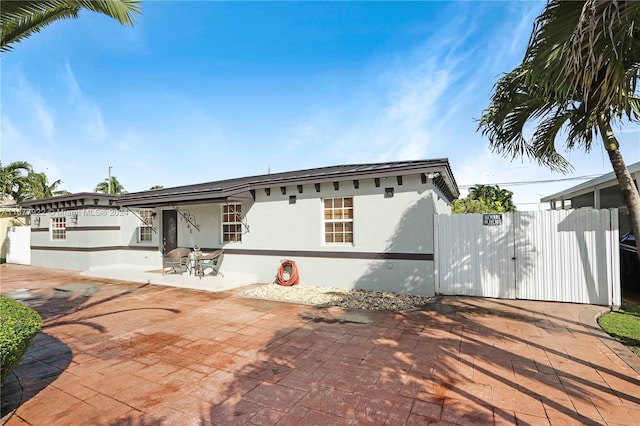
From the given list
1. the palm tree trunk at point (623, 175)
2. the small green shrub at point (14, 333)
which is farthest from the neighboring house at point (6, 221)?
the palm tree trunk at point (623, 175)

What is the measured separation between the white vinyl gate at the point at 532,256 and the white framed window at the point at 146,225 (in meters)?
12.3

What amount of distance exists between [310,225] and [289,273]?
69.9 inches

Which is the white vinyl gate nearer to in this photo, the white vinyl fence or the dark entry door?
the dark entry door

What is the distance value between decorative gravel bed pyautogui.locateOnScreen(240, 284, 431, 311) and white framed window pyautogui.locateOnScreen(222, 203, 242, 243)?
2.71 meters

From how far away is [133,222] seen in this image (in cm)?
1429

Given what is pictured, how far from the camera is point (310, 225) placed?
945cm

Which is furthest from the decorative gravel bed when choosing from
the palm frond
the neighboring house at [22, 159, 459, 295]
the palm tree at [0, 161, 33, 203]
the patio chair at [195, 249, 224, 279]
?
the palm tree at [0, 161, 33, 203]

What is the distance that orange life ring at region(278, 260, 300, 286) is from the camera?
9.35 meters

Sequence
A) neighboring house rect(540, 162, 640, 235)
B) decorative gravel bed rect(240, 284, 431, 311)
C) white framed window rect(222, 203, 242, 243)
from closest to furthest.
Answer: decorative gravel bed rect(240, 284, 431, 311) < neighboring house rect(540, 162, 640, 235) < white framed window rect(222, 203, 242, 243)

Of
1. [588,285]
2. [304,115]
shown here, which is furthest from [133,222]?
[588,285]

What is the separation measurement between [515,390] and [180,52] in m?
12.4

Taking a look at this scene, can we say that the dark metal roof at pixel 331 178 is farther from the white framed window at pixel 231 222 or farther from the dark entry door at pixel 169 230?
the dark entry door at pixel 169 230

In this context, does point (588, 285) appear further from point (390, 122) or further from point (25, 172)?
point (25, 172)

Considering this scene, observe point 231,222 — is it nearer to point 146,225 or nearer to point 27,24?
point 146,225
